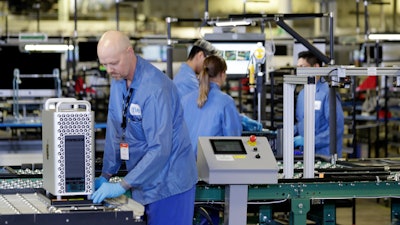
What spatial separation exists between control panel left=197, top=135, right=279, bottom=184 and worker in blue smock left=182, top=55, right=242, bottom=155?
0.77 metres

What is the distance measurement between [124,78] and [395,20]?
15723mm

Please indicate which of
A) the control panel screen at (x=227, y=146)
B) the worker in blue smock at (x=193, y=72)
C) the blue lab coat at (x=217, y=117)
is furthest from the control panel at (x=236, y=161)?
the worker in blue smock at (x=193, y=72)

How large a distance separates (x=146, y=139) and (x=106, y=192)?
Answer: 405mm

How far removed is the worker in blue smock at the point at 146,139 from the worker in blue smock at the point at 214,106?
5.30ft

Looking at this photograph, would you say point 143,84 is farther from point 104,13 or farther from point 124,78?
point 104,13

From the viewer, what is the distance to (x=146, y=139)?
4512mm

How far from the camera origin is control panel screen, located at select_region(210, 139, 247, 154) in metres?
5.48

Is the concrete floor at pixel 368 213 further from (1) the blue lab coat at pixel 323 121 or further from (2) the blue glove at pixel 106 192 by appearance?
(2) the blue glove at pixel 106 192

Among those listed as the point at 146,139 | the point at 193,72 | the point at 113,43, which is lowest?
the point at 146,139

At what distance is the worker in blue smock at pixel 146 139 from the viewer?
172 inches

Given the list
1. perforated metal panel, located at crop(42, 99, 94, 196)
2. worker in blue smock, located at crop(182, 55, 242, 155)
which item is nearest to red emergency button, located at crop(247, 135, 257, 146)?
worker in blue smock, located at crop(182, 55, 242, 155)

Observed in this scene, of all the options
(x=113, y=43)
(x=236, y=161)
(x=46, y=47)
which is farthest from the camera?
(x=46, y=47)

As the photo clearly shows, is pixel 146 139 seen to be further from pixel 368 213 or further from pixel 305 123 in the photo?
pixel 368 213

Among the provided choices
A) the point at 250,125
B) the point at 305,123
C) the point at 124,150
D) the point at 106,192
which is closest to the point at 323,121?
the point at 250,125
